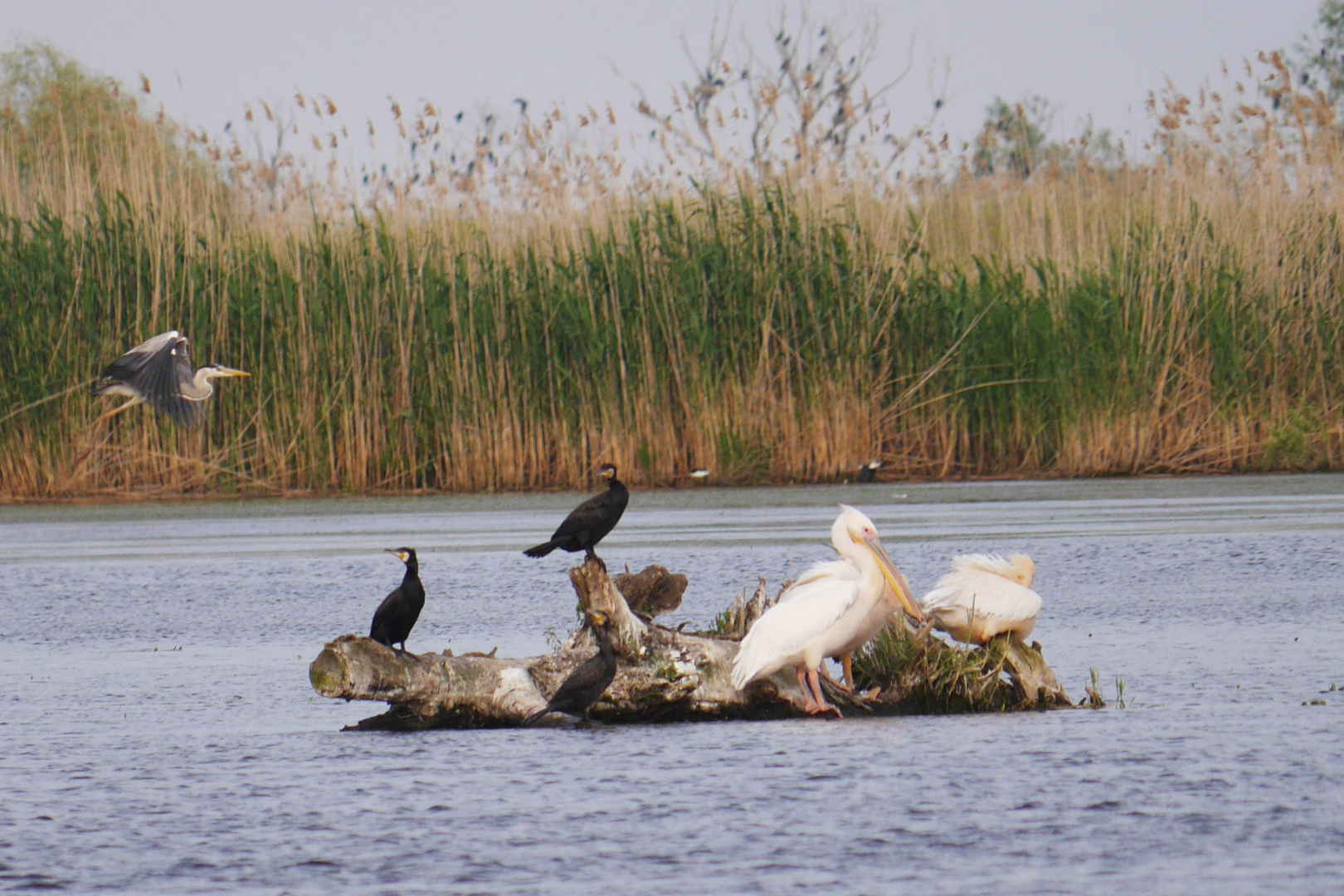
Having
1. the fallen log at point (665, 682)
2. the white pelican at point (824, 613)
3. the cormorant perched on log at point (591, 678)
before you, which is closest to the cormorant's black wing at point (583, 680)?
the cormorant perched on log at point (591, 678)

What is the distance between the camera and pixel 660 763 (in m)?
4.69

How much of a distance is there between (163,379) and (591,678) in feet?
22.9

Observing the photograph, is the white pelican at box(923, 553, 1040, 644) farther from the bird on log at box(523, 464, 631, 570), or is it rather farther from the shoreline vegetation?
the shoreline vegetation

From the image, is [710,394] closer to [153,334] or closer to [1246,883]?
[153,334]

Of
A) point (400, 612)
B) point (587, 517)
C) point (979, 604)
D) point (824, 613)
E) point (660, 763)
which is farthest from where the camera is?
point (587, 517)

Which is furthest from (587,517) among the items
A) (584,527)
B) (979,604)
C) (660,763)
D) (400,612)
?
(660,763)

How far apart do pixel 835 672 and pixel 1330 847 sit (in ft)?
8.82

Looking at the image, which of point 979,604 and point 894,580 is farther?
point 979,604

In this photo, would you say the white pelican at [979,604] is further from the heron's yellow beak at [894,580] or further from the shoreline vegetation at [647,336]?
the shoreline vegetation at [647,336]

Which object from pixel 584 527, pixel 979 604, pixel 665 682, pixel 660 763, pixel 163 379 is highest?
pixel 163 379

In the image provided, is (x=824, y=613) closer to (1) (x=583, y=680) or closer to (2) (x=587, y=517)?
(1) (x=583, y=680)

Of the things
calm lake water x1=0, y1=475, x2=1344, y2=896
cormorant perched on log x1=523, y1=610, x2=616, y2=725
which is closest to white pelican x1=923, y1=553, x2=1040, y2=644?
calm lake water x1=0, y1=475, x2=1344, y2=896

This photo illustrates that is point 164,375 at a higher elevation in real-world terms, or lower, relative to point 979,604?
higher

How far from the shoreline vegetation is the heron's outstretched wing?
3.84ft
